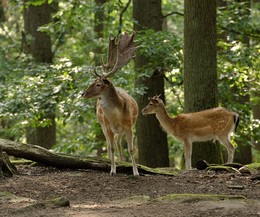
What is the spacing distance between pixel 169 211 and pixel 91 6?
29.8ft

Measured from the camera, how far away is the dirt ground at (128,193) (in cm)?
633

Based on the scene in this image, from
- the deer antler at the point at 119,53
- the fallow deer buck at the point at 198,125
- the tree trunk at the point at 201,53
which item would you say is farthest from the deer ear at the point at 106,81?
the fallow deer buck at the point at 198,125

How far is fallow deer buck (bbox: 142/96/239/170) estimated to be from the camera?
37.7 ft

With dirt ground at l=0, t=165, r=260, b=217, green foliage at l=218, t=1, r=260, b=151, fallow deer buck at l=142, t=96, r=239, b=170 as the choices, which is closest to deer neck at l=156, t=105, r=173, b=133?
fallow deer buck at l=142, t=96, r=239, b=170

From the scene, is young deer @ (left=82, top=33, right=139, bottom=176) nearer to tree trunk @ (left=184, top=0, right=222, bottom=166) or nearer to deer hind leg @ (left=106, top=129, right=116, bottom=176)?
deer hind leg @ (left=106, top=129, right=116, bottom=176)

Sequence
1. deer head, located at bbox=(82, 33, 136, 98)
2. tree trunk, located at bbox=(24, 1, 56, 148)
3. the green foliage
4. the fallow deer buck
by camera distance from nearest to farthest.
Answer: deer head, located at bbox=(82, 33, 136, 98), the fallow deer buck, the green foliage, tree trunk, located at bbox=(24, 1, 56, 148)

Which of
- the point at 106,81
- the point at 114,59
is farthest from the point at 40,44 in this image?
the point at 106,81

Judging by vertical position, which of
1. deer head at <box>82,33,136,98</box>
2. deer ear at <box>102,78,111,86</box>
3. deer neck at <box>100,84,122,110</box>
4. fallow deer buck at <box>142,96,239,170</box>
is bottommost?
fallow deer buck at <box>142,96,239,170</box>

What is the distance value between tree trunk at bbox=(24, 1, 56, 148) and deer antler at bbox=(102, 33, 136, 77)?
7895 millimetres

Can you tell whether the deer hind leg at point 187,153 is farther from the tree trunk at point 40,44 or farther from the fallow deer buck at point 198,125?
the tree trunk at point 40,44

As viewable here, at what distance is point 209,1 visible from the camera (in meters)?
11.3

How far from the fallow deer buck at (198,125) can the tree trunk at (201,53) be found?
0.91ft

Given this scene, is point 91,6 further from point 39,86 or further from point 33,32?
point 33,32

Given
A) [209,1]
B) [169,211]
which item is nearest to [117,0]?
[209,1]
